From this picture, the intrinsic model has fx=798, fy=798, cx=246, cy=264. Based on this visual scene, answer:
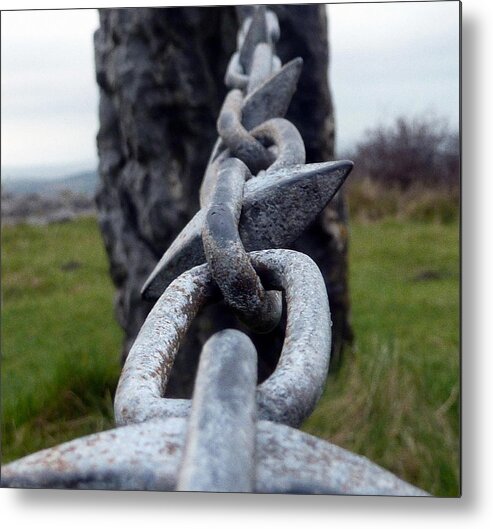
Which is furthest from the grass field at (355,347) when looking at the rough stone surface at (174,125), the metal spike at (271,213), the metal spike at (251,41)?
the metal spike at (271,213)

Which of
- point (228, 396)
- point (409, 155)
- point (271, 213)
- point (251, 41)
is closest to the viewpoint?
point (228, 396)

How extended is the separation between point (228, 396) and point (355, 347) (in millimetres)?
1223

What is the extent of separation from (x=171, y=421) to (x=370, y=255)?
52.3 inches

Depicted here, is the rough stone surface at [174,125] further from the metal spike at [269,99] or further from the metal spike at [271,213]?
the metal spike at [271,213]

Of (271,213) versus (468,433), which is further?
(468,433)

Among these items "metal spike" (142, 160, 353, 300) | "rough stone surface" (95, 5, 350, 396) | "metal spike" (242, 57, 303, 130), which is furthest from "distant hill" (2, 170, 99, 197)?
"metal spike" (142, 160, 353, 300)

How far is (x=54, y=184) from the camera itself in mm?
1364

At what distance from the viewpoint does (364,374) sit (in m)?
1.46

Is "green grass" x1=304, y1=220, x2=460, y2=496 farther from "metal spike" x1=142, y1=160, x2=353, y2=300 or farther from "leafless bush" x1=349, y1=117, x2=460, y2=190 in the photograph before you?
"metal spike" x1=142, y1=160, x2=353, y2=300

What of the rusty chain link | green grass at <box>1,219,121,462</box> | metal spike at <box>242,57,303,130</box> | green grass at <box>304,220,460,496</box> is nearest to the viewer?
the rusty chain link

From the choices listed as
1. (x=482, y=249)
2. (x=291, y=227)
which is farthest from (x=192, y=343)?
(x=291, y=227)

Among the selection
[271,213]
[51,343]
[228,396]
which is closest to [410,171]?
[51,343]

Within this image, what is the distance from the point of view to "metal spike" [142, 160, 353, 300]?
0.49 metres

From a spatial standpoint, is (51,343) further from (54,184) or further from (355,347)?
(355,347)
